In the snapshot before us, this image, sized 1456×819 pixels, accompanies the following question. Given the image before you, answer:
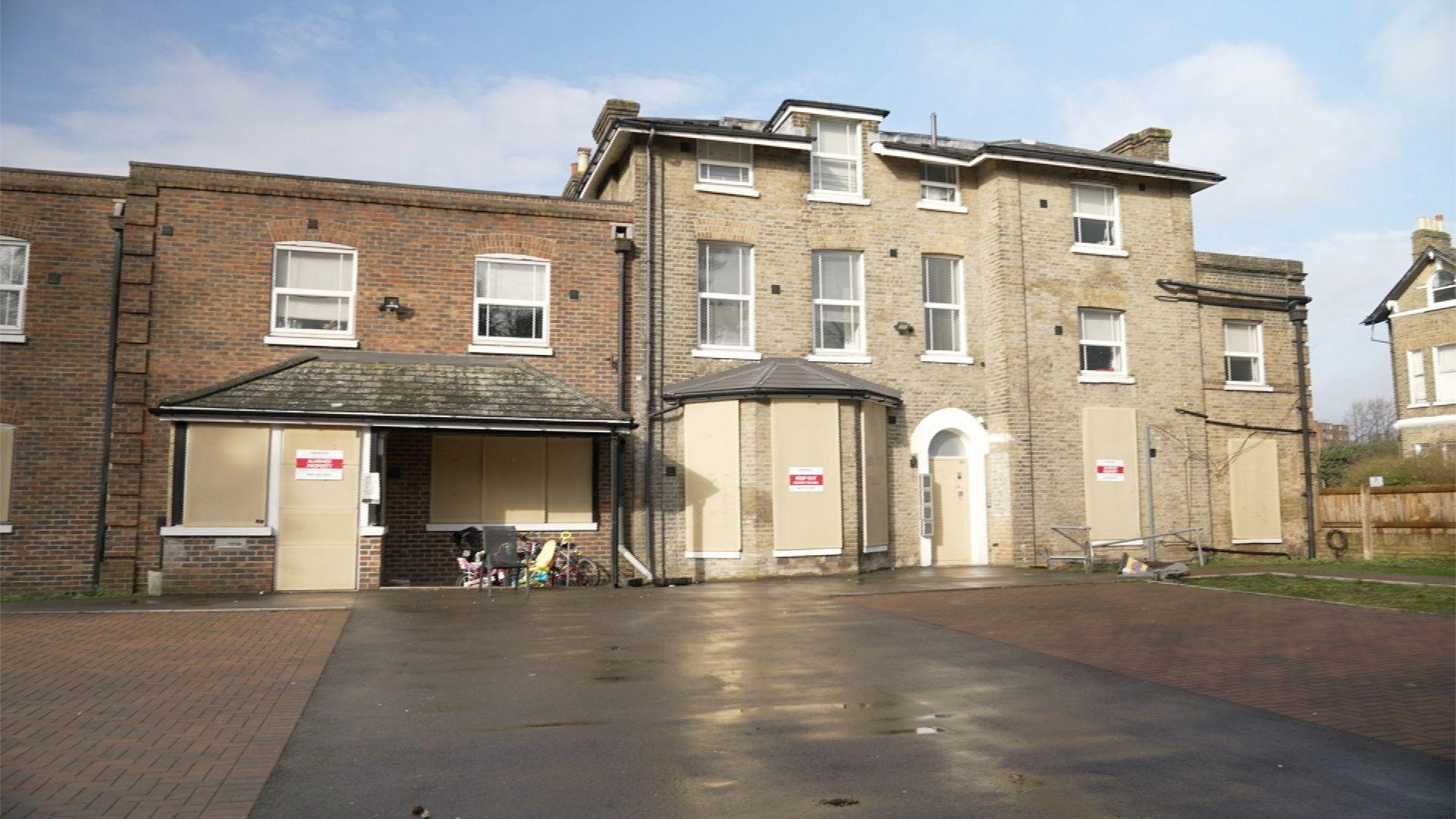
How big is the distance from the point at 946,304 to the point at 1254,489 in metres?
8.25

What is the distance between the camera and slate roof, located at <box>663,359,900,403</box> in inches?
703

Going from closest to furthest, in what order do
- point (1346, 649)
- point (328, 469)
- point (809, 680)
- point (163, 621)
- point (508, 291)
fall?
1. point (809, 680)
2. point (1346, 649)
3. point (163, 621)
4. point (328, 469)
5. point (508, 291)

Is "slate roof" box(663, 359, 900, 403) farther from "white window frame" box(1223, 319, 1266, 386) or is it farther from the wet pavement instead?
"white window frame" box(1223, 319, 1266, 386)

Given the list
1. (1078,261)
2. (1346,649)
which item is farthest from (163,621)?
(1078,261)

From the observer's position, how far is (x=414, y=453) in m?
17.4

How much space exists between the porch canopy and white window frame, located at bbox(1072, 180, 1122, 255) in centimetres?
1092

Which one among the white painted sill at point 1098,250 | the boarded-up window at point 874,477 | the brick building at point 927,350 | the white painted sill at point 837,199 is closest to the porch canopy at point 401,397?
the brick building at point 927,350

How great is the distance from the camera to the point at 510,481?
1772cm

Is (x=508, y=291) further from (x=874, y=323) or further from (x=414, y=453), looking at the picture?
(x=874, y=323)

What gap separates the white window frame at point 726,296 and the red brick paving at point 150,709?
9.27 m

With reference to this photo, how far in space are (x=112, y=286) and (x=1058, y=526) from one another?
56.8ft

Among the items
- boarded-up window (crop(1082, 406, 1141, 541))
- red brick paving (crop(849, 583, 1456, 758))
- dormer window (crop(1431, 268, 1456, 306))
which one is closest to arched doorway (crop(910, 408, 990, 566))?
boarded-up window (crop(1082, 406, 1141, 541))

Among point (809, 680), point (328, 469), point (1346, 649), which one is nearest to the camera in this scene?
point (809, 680)

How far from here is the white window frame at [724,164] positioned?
1956 centimetres
